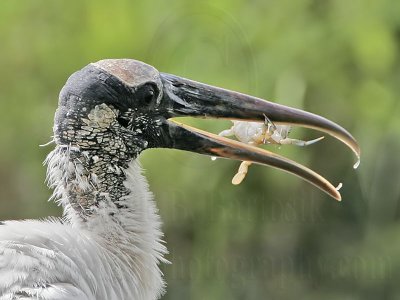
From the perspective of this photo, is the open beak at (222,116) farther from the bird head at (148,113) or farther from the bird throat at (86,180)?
the bird throat at (86,180)

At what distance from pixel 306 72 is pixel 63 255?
4792 millimetres

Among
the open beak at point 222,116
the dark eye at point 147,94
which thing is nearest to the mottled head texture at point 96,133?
the dark eye at point 147,94

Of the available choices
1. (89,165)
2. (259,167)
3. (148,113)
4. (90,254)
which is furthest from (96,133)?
(259,167)

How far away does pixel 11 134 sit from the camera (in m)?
7.73

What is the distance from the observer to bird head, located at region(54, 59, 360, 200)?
3416 mm

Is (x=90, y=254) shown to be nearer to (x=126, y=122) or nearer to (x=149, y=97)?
(x=126, y=122)

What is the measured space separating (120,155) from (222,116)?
0.40 metres

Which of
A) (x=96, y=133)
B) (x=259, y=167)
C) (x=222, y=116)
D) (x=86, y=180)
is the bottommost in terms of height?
(x=259, y=167)

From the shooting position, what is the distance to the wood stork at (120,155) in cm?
332

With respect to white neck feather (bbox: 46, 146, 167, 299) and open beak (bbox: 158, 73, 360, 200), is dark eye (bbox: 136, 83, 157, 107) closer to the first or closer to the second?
Result: open beak (bbox: 158, 73, 360, 200)

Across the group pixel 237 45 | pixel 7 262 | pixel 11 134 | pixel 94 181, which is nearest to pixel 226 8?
pixel 237 45

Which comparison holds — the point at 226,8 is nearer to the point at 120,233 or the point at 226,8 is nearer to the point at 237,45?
the point at 237,45

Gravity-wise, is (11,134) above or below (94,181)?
below

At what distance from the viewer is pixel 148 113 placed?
11.7 ft
